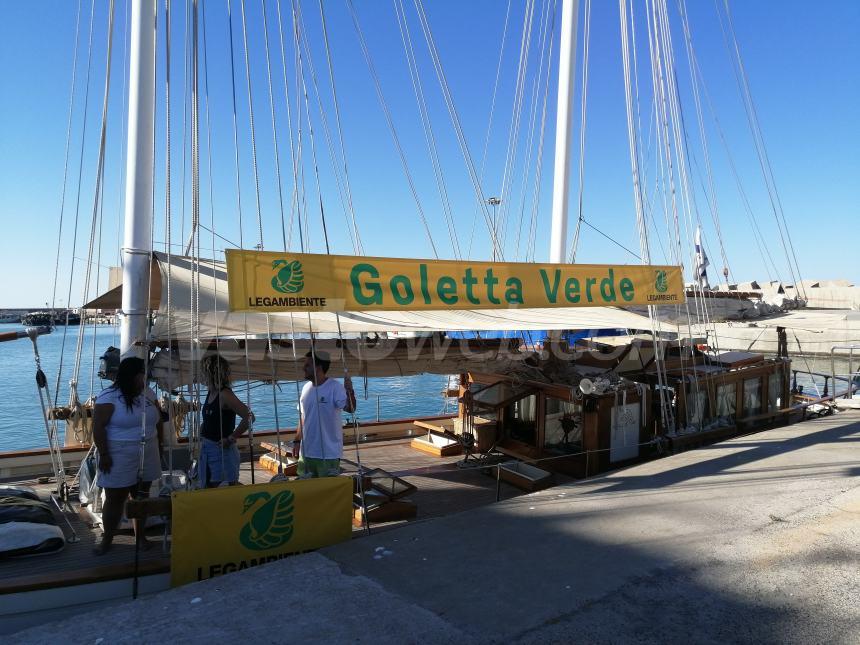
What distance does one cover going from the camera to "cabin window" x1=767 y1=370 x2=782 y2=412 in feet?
30.6

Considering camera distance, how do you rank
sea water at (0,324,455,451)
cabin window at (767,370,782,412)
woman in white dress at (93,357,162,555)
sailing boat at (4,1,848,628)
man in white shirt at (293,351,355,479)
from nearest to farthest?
woman in white dress at (93,357,162,555) → man in white shirt at (293,351,355,479) → sailing boat at (4,1,848,628) → cabin window at (767,370,782,412) → sea water at (0,324,455,451)

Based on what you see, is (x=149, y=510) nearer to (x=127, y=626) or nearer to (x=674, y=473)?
(x=127, y=626)

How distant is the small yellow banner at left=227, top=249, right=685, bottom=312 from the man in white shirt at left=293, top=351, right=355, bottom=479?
A: 0.69 m

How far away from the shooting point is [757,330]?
2627 centimetres

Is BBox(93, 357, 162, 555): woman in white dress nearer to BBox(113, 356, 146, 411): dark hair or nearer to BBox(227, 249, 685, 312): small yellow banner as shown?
BBox(113, 356, 146, 411): dark hair

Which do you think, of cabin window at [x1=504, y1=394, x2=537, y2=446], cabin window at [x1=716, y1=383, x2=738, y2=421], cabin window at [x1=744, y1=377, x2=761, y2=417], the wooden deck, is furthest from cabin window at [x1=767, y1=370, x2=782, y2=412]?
the wooden deck

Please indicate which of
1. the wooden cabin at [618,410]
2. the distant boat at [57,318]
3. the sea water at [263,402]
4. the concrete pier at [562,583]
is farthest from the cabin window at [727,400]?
the distant boat at [57,318]

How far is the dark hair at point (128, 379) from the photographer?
4.34 m

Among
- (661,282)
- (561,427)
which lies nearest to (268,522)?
(561,427)

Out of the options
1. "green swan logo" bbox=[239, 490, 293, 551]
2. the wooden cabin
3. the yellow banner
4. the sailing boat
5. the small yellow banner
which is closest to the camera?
the yellow banner

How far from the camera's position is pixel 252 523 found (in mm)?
3945

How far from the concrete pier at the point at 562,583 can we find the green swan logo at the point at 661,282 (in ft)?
9.39

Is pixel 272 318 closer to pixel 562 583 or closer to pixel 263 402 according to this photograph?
pixel 562 583

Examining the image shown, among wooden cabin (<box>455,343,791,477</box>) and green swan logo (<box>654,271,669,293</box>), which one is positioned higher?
green swan logo (<box>654,271,669,293</box>)
